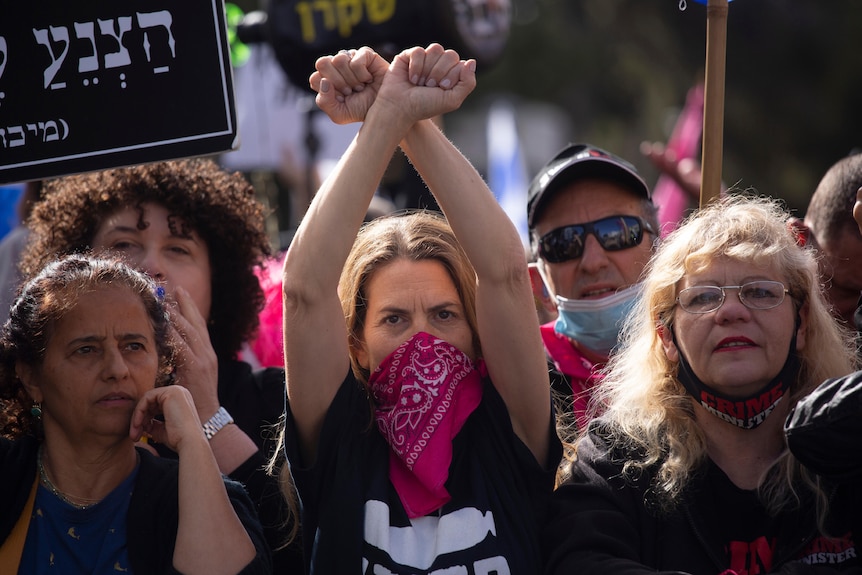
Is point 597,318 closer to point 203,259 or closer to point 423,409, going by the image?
point 423,409

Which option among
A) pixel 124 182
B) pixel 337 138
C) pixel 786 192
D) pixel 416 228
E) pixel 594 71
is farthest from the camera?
pixel 594 71

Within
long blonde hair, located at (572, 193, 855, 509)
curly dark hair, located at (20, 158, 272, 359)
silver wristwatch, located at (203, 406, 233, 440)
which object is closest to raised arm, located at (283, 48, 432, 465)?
silver wristwatch, located at (203, 406, 233, 440)

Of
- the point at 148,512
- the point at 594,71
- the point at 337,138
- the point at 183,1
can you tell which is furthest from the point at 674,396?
the point at 594,71

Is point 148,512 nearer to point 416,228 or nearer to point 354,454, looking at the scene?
point 354,454

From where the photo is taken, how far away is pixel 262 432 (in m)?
3.44

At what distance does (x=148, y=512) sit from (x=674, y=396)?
4.41 feet

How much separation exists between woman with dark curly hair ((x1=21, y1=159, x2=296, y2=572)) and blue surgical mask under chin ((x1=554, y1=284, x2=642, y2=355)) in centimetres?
93

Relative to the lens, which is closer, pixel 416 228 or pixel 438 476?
pixel 438 476

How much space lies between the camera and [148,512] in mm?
2766

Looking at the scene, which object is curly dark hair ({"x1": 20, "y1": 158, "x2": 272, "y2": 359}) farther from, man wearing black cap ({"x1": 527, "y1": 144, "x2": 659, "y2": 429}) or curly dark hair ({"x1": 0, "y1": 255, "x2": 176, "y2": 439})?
man wearing black cap ({"x1": 527, "y1": 144, "x2": 659, "y2": 429})

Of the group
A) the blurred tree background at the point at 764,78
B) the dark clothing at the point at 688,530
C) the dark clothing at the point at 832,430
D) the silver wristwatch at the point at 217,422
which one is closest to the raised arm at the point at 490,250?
the dark clothing at the point at 688,530

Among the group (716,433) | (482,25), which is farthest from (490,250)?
(482,25)

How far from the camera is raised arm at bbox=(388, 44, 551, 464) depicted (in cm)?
278

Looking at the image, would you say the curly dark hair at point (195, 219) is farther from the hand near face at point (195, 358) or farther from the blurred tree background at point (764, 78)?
the blurred tree background at point (764, 78)
